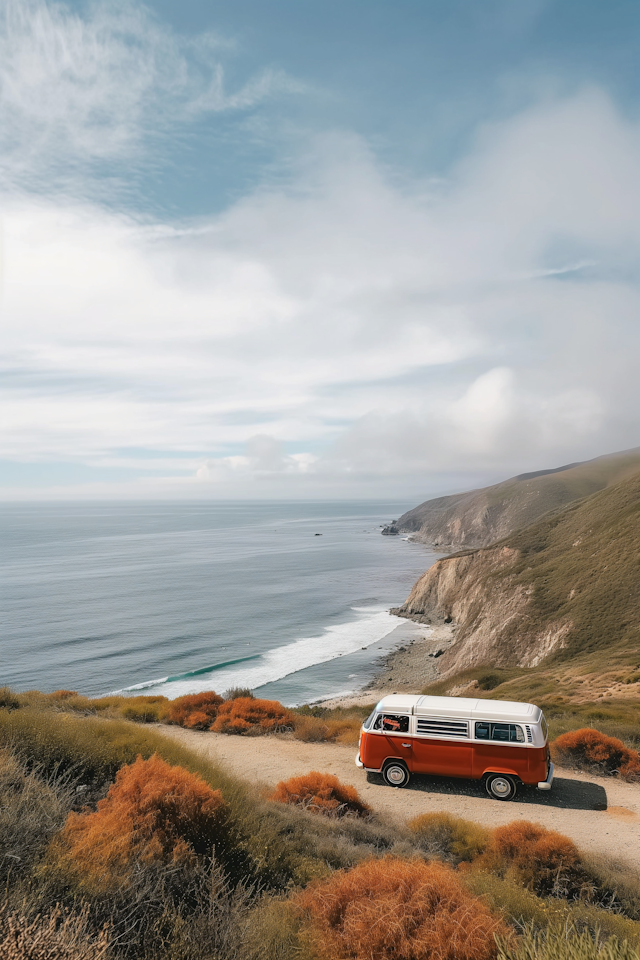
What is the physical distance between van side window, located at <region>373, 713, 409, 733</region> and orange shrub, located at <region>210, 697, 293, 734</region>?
7.69 meters

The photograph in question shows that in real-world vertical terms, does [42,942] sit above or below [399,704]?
above

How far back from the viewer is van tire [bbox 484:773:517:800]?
12711 mm

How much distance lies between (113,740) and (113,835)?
16.3ft

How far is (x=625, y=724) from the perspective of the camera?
19031 mm

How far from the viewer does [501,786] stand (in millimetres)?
12789

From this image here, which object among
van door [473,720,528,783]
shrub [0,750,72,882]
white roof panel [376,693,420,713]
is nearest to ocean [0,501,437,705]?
white roof panel [376,693,420,713]

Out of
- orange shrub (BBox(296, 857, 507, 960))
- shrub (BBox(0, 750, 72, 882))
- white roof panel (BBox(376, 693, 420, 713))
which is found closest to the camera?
orange shrub (BBox(296, 857, 507, 960))

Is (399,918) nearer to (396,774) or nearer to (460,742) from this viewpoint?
(460,742)

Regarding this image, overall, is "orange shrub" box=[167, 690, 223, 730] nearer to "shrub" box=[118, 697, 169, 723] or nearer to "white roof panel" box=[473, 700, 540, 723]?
"shrub" box=[118, 697, 169, 723]

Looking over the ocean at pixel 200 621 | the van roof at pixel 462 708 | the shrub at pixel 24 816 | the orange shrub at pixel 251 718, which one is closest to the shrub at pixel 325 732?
the orange shrub at pixel 251 718

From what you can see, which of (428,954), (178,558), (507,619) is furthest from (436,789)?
(178,558)

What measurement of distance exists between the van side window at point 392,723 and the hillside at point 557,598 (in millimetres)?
17658

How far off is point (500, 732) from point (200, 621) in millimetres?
53823

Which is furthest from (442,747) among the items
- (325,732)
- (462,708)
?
(325,732)
